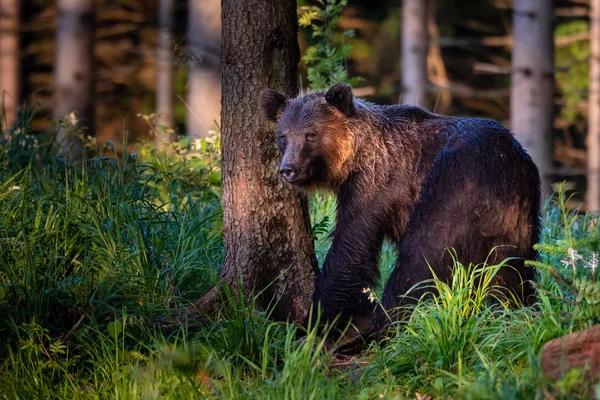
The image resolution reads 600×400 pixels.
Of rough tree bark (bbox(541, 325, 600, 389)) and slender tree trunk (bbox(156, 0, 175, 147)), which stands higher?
slender tree trunk (bbox(156, 0, 175, 147))

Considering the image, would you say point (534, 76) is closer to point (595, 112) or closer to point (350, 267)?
point (595, 112)

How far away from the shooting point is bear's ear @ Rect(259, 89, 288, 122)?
547cm

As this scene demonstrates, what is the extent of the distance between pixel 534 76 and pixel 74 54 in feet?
24.8

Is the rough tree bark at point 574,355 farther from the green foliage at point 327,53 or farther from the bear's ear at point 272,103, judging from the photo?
the green foliage at point 327,53

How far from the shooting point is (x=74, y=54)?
543 inches

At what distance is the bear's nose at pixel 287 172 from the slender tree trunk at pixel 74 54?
8.99 m

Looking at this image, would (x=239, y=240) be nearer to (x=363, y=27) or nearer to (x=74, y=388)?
(x=74, y=388)

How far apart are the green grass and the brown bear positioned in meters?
0.22

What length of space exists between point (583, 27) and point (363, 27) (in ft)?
17.7

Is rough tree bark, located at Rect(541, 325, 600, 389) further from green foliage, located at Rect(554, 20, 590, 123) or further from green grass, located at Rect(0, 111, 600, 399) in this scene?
green foliage, located at Rect(554, 20, 590, 123)

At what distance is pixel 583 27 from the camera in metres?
19.4

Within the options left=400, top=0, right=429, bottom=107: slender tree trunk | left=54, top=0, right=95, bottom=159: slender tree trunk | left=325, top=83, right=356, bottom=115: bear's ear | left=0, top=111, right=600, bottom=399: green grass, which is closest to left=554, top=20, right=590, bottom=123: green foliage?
left=400, top=0, right=429, bottom=107: slender tree trunk

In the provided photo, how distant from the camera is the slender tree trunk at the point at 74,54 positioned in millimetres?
13742

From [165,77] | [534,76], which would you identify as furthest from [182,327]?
[165,77]
